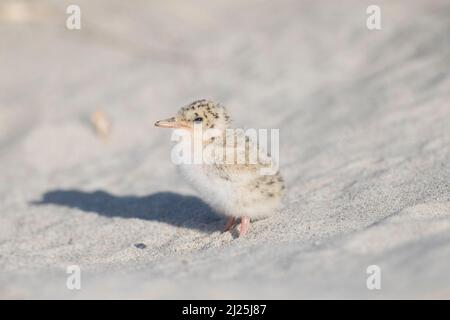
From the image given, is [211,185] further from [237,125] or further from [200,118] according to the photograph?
[237,125]

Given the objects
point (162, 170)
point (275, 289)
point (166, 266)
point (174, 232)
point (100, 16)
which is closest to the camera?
point (275, 289)

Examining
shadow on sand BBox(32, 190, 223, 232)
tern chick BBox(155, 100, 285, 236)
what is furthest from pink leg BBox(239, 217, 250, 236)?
shadow on sand BBox(32, 190, 223, 232)

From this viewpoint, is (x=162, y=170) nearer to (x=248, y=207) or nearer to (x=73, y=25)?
(x=248, y=207)

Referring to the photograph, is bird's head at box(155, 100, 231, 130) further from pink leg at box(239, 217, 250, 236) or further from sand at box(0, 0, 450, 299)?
sand at box(0, 0, 450, 299)

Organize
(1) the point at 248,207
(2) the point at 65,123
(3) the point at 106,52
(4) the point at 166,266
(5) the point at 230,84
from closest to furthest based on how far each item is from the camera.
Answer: (4) the point at 166,266, (1) the point at 248,207, (2) the point at 65,123, (5) the point at 230,84, (3) the point at 106,52

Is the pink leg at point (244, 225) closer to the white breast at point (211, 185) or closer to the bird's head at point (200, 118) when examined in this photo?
the white breast at point (211, 185)

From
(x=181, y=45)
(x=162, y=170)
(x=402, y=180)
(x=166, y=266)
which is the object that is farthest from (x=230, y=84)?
(x=166, y=266)

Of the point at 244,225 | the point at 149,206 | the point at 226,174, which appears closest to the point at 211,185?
the point at 226,174

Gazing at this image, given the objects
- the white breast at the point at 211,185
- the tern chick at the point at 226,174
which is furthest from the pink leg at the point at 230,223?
the white breast at the point at 211,185
